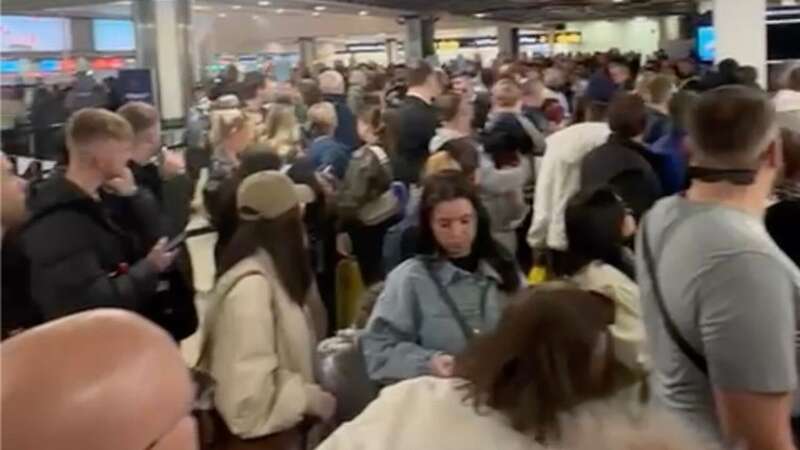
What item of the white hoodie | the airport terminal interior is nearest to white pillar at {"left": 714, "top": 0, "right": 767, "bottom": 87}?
the airport terminal interior

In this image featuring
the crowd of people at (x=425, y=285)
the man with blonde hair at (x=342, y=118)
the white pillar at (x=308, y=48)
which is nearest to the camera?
the crowd of people at (x=425, y=285)

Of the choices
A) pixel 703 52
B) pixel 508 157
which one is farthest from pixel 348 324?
pixel 703 52

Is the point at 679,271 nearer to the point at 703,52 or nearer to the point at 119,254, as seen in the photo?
the point at 119,254

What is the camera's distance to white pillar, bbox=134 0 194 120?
12.0 metres

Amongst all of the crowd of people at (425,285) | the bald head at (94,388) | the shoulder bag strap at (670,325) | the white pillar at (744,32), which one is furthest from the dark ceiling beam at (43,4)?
the bald head at (94,388)

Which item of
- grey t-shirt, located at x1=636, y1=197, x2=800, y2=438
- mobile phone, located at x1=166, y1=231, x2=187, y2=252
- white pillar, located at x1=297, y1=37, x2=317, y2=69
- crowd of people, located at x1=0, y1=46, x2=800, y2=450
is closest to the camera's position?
crowd of people, located at x1=0, y1=46, x2=800, y2=450

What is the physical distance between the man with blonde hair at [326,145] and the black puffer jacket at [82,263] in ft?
8.52

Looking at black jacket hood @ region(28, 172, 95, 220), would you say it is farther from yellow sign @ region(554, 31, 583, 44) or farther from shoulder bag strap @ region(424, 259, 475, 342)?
yellow sign @ region(554, 31, 583, 44)

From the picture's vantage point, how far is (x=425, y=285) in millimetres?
3318

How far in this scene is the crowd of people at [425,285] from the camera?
4.81 ft

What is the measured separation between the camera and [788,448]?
2.09 m

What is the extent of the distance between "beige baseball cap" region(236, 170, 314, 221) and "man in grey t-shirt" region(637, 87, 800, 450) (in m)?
1.43

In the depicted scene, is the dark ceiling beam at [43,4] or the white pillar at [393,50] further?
the white pillar at [393,50]

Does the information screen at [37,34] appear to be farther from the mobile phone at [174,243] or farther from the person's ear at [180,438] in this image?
the person's ear at [180,438]
